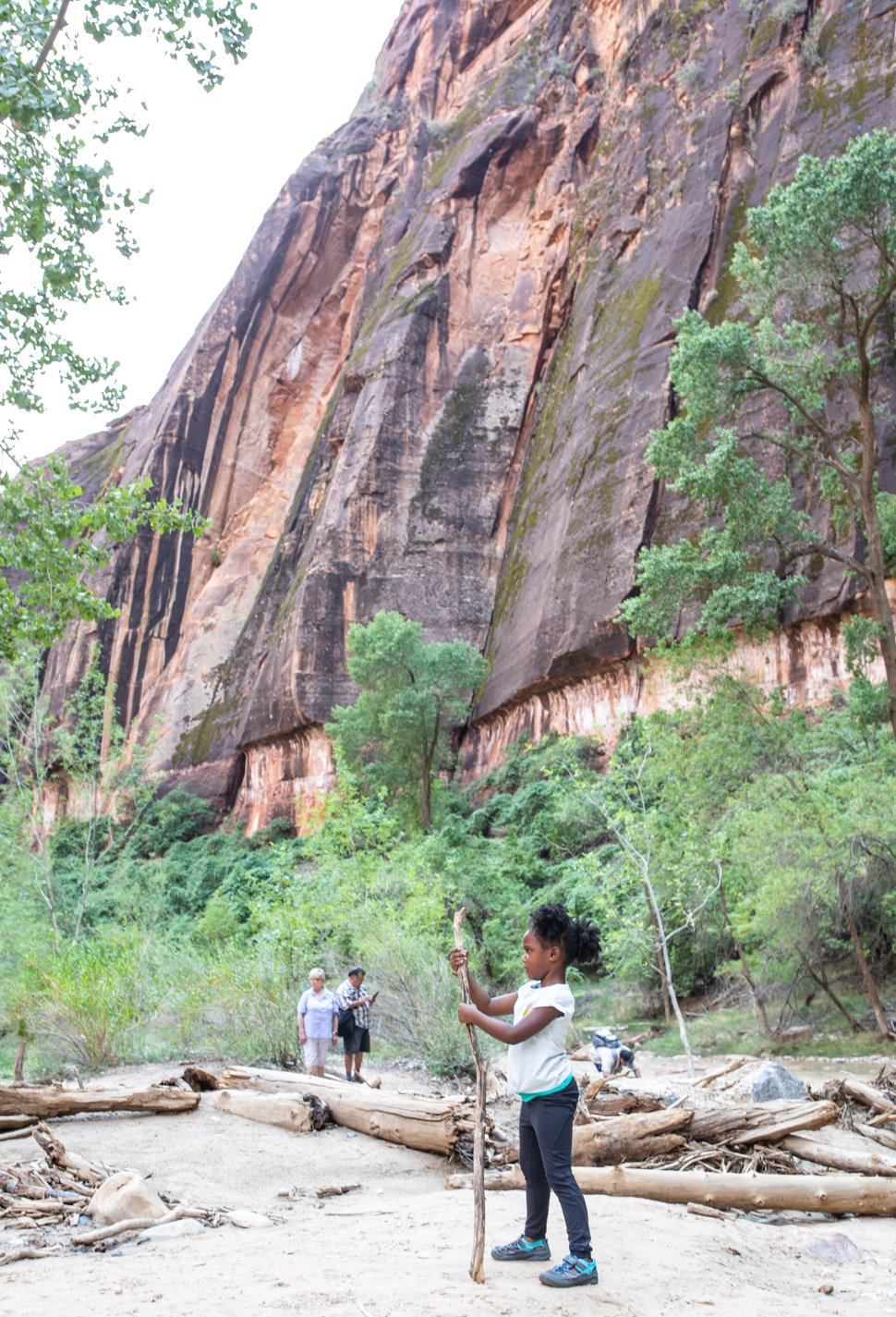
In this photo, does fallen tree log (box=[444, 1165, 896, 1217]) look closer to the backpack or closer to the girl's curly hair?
the girl's curly hair

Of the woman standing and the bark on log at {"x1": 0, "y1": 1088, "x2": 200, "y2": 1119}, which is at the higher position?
the woman standing

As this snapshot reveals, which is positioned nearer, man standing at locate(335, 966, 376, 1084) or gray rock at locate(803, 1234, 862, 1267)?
gray rock at locate(803, 1234, 862, 1267)

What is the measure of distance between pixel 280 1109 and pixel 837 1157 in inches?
161

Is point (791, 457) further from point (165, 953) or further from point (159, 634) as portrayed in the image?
point (159, 634)

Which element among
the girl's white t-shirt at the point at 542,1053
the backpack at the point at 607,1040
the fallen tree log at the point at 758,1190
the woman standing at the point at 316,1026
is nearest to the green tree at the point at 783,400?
the backpack at the point at 607,1040

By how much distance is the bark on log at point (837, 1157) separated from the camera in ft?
18.0

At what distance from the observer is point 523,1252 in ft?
12.8

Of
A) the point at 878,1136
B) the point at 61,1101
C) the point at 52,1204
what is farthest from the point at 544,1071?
the point at 61,1101

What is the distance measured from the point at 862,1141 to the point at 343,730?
21.6 m

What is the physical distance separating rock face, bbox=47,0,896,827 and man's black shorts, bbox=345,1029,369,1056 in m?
12.9

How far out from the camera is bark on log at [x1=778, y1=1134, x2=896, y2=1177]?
5.49 m

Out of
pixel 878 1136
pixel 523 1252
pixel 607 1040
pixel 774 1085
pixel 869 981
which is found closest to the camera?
pixel 523 1252

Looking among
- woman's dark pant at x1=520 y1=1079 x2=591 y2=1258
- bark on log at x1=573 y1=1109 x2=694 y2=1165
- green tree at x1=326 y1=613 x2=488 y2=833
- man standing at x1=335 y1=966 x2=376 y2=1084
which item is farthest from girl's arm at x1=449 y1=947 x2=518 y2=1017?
green tree at x1=326 y1=613 x2=488 y2=833

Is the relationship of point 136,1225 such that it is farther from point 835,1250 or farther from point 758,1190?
point 835,1250
